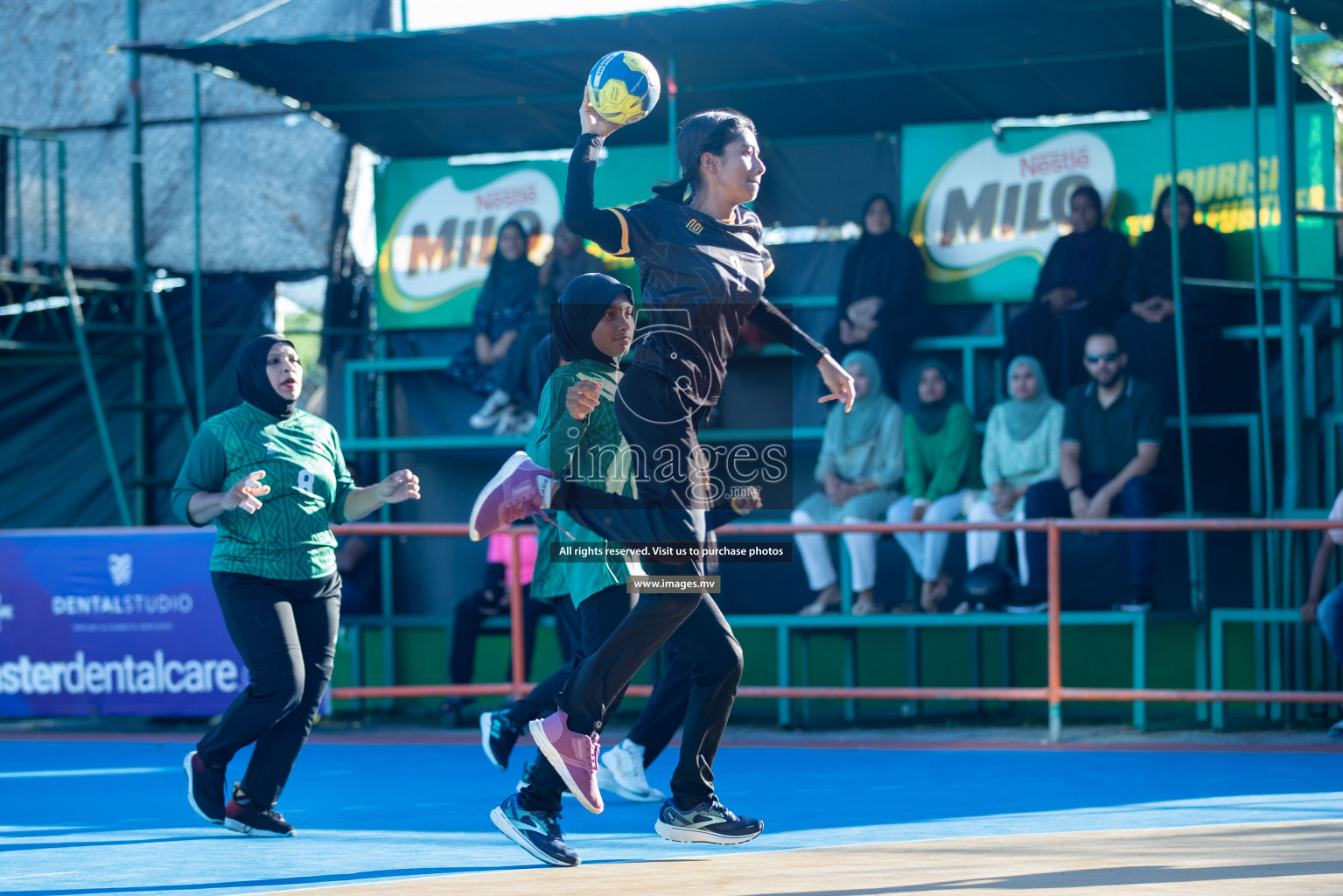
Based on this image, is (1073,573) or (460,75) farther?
(460,75)

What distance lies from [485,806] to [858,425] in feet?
14.8

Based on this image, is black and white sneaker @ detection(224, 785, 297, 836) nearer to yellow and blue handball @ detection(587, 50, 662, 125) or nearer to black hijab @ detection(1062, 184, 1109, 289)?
yellow and blue handball @ detection(587, 50, 662, 125)

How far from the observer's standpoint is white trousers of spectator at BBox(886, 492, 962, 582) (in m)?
9.21

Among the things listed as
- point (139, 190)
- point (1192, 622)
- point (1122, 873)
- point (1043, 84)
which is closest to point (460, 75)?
point (139, 190)

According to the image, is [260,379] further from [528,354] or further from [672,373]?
[528,354]

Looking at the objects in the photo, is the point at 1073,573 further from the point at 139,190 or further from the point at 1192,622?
the point at 139,190

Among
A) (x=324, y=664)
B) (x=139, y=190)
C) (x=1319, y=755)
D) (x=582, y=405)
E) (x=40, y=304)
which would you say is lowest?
(x=1319, y=755)

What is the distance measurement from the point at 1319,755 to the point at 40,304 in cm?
954

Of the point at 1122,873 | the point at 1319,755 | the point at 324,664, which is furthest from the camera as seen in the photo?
the point at 1319,755

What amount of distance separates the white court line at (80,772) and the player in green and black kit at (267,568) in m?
2.05

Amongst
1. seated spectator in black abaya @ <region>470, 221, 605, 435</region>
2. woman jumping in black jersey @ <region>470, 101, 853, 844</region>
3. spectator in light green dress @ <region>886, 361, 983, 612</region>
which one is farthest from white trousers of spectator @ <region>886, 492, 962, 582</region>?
woman jumping in black jersey @ <region>470, 101, 853, 844</region>

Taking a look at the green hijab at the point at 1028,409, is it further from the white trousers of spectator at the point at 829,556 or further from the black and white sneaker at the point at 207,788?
the black and white sneaker at the point at 207,788

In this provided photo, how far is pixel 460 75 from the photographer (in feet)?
34.8

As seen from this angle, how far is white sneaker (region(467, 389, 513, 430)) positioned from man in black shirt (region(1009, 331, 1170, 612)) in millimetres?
3959
